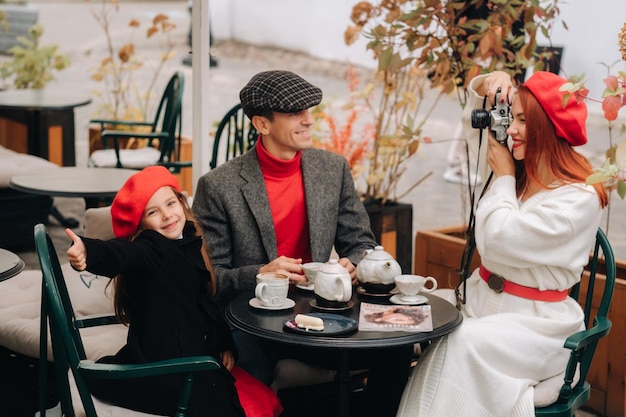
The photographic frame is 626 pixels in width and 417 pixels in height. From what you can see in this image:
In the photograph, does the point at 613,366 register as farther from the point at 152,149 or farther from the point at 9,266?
the point at 152,149

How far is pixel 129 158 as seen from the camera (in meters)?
5.70

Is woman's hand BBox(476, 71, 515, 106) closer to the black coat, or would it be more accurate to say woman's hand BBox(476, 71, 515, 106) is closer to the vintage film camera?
the vintage film camera

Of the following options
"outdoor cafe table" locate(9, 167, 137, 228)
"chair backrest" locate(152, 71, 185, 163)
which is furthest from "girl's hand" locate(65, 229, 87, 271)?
"chair backrest" locate(152, 71, 185, 163)

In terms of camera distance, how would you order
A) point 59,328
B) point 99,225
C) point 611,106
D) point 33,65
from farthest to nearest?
point 33,65
point 99,225
point 611,106
point 59,328

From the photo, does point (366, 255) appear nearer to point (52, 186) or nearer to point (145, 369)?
point (145, 369)

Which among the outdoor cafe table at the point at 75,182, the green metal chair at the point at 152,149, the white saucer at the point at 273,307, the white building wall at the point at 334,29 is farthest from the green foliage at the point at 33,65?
the white saucer at the point at 273,307

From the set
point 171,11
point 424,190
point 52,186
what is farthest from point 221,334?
point 171,11

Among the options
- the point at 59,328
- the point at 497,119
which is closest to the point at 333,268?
the point at 497,119

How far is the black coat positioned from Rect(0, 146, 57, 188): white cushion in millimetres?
3009

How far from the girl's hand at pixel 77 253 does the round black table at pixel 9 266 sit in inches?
20.7

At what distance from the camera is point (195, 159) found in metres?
4.25

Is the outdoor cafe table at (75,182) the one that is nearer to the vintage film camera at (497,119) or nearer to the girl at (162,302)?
the girl at (162,302)

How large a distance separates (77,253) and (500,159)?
1.31 meters

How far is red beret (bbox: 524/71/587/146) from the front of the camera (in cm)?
279
